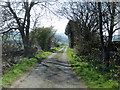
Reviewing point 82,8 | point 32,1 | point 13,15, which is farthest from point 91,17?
point 13,15

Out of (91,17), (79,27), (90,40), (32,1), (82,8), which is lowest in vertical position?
(90,40)

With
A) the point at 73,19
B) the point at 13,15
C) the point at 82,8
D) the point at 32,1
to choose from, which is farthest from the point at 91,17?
the point at 13,15

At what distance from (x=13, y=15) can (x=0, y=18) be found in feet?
7.77

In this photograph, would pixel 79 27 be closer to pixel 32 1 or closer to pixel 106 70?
pixel 32 1

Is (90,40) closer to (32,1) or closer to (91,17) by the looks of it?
(91,17)

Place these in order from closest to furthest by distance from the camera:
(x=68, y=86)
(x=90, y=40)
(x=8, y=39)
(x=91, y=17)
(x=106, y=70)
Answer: (x=68, y=86) → (x=106, y=70) → (x=8, y=39) → (x=90, y=40) → (x=91, y=17)

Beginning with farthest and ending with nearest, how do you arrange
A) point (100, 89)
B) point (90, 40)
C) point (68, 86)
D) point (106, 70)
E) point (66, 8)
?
point (66, 8) → point (90, 40) → point (106, 70) → point (68, 86) → point (100, 89)

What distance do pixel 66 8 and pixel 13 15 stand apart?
7011mm

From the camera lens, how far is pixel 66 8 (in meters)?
18.9

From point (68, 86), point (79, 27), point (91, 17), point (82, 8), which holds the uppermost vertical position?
point (82, 8)

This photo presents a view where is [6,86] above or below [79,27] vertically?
below

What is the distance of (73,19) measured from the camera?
19.3m

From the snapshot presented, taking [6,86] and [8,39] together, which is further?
[8,39]

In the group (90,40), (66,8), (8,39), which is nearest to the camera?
(8,39)
